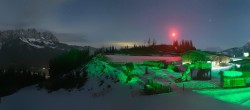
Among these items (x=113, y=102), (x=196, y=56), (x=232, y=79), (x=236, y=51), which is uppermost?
(x=236, y=51)

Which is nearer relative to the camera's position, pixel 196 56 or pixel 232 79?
pixel 232 79

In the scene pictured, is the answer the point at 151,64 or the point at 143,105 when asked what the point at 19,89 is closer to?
the point at 151,64

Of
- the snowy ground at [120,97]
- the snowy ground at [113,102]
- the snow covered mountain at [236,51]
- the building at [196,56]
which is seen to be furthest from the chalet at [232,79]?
the snow covered mountain at [236,51]

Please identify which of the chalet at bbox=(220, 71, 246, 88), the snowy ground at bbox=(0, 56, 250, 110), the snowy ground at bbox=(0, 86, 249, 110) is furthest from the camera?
the chalet at bbox=(220, 71, 246, 88)

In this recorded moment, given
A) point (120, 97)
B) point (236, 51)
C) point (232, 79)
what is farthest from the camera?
point (236, 51)

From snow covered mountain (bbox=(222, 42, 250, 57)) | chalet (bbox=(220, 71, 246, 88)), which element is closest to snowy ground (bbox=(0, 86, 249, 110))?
chalet (bbox=(220, 71, 246, 88))

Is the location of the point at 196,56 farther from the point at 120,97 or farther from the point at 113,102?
the point at 113,102

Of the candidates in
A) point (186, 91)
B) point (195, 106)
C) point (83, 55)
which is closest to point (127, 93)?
point (186, 91)

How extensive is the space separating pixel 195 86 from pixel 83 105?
486 inches

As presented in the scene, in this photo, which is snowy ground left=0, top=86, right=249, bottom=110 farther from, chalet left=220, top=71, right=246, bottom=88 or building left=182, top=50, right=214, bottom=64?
building left=182, top=50, right=214, bottom=64

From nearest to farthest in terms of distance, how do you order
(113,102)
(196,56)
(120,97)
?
(113,102)
(120,97)
(196,56)

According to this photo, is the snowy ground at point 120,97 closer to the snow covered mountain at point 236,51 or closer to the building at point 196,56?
the building at point 196,56

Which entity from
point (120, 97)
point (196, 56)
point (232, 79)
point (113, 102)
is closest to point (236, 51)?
point (196, 56)

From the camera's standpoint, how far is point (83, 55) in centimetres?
5716
